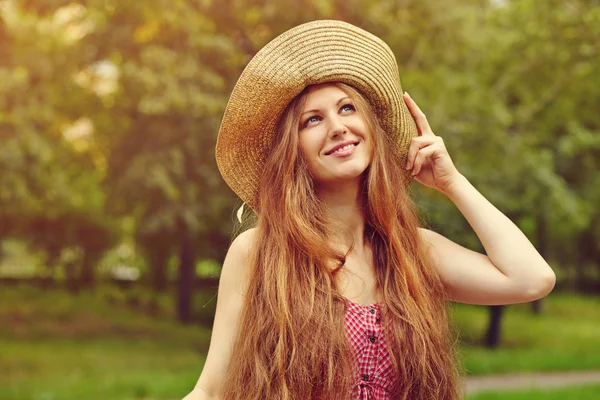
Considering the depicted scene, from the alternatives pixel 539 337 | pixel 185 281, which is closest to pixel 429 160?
pixel 185 281

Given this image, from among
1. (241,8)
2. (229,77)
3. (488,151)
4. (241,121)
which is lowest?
(241,121)

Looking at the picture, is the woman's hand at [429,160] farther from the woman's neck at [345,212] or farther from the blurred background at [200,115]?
the blurred background at [200,115]

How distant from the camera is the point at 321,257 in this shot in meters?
2.28

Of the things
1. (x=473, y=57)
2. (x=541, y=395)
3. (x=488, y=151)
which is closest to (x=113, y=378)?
(x=541, y=395)

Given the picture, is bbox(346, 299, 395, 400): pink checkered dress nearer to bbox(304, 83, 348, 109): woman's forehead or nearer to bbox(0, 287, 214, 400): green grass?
bbox(304, 83, 348, 109): woman's forehead

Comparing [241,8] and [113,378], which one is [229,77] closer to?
[241,8]

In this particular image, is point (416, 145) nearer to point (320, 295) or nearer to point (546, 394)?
point (320, 295)

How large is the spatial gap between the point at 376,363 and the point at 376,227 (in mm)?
442

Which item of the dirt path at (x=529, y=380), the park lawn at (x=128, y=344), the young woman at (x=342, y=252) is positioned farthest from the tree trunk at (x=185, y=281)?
the young woman at (x=342, y=252)

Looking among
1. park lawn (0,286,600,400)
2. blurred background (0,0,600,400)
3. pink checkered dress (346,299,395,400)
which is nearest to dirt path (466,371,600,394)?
Result: blurred background (0,0,600,400)

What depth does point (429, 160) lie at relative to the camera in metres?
2.47

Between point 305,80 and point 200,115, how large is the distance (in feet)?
30.2

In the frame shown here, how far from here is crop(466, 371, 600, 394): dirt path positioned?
10.0 meters

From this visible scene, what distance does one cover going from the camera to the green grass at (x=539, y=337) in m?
12.4
